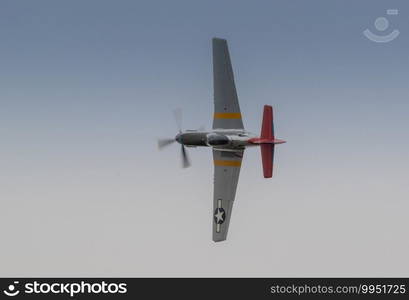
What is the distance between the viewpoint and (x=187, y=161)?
46.2m

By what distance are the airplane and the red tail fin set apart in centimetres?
106

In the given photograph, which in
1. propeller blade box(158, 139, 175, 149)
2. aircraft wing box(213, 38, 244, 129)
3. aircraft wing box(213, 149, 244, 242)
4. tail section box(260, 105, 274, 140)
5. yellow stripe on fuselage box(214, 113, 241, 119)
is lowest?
aircraft wing box(213, 149, 244, 242)

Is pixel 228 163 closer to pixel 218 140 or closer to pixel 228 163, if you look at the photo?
pixel 228 163

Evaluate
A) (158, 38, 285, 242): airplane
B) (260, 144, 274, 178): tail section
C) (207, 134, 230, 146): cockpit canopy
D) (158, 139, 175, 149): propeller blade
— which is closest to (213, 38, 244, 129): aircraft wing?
(158, 38, 285, 242): airplane

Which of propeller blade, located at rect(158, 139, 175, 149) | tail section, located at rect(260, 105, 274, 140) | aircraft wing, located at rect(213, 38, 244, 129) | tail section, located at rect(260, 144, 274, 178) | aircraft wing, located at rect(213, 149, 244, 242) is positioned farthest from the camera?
propeller blade, located at rect(158, 139, 175, 149)

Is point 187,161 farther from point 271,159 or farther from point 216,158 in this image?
point 271,159

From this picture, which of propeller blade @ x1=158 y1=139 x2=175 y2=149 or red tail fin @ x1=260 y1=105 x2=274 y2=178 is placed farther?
propeller blade @ x1=158 y1=139 x2=175 y2=149

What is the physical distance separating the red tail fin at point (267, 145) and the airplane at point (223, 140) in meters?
1.06

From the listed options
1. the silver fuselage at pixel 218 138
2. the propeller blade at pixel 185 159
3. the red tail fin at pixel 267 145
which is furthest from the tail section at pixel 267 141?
the propeller blade at pixel 185 159

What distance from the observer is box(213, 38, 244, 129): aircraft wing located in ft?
152

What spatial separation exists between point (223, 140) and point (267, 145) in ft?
12.0

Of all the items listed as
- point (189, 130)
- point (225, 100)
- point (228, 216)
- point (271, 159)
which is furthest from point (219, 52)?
point (228, 216)

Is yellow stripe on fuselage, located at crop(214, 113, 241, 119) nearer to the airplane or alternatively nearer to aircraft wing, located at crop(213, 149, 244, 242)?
the airplane

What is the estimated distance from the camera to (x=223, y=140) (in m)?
44.2
